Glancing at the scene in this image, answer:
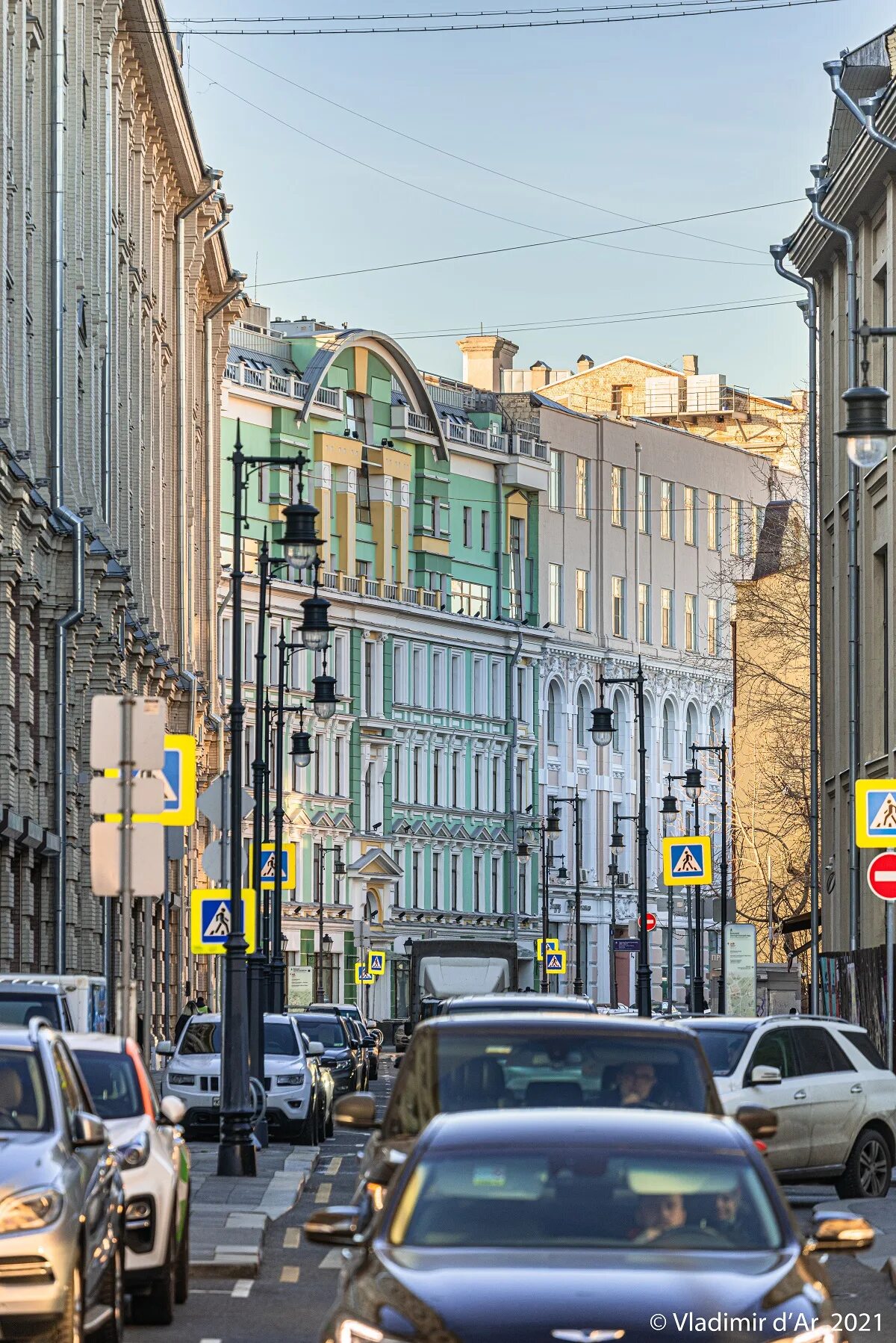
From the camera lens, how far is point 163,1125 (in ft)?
52.1

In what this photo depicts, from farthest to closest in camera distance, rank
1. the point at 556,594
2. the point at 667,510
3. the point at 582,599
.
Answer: the point at 667,510
the point at 582,599
the point at 556,594

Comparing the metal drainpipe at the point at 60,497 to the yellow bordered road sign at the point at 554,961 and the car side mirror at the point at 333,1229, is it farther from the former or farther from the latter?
the yellow bordered road sign at the point at 554,961

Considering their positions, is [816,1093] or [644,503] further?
[644,503]

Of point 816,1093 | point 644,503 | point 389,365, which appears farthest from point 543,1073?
point 644,503

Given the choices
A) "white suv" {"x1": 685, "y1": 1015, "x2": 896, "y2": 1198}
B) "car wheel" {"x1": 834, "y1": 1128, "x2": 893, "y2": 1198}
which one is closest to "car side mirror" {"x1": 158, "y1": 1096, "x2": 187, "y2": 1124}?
"white suv" {"x1": 685, "y1": 1015, "x2": 896, "y2": 1198}

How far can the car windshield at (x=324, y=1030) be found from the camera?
4712cm

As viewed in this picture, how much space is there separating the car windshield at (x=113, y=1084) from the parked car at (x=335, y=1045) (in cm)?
2840

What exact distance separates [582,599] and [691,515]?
31.3ft

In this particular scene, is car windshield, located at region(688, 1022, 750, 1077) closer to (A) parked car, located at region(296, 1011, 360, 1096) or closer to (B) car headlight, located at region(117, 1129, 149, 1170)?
(B) car headlight, located at region(117, 1129, 149, 1170)

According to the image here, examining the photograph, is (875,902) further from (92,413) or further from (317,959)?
(317,959)

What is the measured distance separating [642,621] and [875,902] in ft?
267

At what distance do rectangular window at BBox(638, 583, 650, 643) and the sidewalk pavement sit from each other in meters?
91.4

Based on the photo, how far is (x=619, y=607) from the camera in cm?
12125

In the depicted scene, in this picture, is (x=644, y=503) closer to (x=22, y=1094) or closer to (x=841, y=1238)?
(x=22, y=1094)
